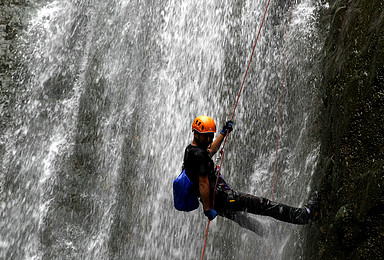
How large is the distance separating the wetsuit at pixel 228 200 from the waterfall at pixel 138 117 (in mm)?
Result: 2047

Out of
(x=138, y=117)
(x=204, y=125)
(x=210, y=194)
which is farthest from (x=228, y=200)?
(x=138, y=117)

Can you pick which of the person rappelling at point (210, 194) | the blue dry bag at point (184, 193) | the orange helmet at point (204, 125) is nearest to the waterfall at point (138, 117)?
the person rappelling at point (210, 194)

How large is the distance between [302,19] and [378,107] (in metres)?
4.56

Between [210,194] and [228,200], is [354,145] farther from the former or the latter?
[210,194]

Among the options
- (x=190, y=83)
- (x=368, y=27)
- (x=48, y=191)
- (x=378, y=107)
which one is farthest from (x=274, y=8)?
(x=48, y=191)

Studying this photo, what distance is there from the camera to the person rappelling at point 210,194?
16.3 feet

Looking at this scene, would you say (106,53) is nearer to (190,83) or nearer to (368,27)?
(190,83)

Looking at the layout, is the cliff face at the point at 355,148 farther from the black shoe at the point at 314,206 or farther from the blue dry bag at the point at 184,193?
the blue dry bag at the point at 184,193

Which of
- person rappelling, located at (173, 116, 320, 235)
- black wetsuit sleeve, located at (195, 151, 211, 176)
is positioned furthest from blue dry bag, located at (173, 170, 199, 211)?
black wetsuit sleeve, located at (195, 151, 211, 176)

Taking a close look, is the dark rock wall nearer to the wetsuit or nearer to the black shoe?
the black shoe

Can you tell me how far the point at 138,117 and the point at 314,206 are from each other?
618 centimetres

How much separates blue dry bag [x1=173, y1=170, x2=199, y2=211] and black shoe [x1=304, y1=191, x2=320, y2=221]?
1.46 meters

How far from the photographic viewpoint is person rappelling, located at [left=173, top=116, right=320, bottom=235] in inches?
195

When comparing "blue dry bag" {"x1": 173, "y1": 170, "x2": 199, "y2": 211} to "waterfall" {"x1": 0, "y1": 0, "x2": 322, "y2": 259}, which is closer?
"blue dry bag" {"x1": 173, "y1": 170, "x2": 199, "y2": 211}
